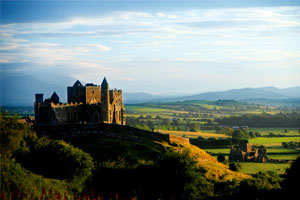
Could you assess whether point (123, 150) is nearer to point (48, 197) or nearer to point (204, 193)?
→ point (204, 193)

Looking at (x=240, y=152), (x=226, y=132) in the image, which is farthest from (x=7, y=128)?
(x=226, y=132)

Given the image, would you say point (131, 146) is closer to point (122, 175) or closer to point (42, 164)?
point (122, 175)

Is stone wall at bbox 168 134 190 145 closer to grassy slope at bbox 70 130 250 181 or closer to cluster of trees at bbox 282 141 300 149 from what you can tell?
grassy slope at bbox 70 130 250 181

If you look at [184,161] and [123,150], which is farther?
[123,150]

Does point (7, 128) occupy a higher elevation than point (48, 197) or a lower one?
higher

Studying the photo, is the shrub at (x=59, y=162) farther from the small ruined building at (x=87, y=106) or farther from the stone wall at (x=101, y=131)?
the small ruined building at (x=87, y=106)

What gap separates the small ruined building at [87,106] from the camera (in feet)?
216

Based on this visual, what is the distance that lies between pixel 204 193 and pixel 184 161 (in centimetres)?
485

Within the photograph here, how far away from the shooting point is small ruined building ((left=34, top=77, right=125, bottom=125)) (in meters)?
65.7

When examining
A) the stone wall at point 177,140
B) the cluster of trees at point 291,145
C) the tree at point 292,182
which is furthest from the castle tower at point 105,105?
the cluster of trees at point 291,145

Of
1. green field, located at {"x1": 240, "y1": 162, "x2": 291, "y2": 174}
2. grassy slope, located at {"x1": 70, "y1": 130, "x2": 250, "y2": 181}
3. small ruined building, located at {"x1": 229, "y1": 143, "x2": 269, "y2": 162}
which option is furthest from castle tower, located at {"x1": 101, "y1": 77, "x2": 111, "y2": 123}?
small ruined building, located at {"x1": 229, "y1": 143, "x2": 269, "y2": 162}

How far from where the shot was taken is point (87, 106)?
70.8 metres

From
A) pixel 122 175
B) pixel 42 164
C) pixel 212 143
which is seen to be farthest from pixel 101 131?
pixel 212 143

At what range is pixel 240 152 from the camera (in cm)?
9688
